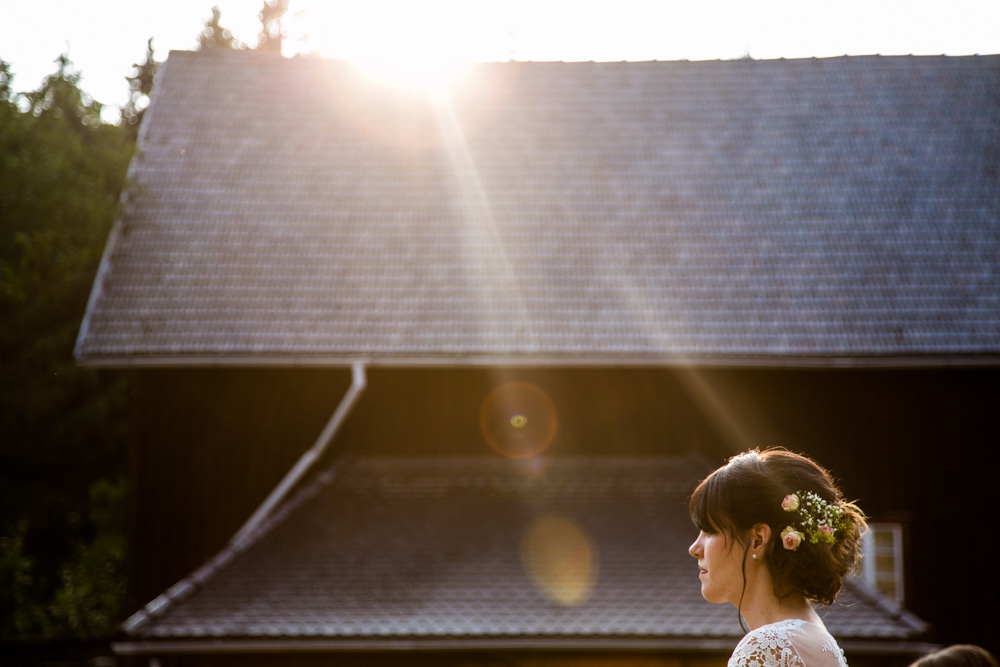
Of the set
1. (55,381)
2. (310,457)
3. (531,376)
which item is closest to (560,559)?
(531,376)

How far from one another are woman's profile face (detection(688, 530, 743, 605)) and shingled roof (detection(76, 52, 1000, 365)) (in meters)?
6.97

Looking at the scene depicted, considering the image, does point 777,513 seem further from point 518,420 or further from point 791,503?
point 518,420

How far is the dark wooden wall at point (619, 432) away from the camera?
10.4 meters

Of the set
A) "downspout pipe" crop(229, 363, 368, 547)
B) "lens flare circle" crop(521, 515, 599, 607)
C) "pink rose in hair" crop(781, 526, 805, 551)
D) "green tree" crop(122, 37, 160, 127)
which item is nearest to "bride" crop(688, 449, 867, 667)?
"pink rose in hair" crop(781, 526, 805, 551)

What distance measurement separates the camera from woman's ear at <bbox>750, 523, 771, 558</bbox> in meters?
2.82

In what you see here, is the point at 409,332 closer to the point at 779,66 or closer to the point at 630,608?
the point at 630,608

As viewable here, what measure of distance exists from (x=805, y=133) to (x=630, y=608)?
22.9 feet

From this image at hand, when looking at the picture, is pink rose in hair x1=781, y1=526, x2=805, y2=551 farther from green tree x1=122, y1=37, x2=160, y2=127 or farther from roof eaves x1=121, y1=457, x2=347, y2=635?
green tree x1=122, y1=37, x2=160, y2=127

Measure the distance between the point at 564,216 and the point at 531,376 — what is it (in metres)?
2.14

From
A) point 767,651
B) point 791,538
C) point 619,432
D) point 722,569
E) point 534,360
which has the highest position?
point 534,360

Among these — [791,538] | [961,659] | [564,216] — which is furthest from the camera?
[564,216]

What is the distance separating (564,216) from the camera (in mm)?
11492

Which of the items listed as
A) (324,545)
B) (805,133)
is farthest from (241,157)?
(805,133)

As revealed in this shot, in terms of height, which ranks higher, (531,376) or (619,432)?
(531,376)
